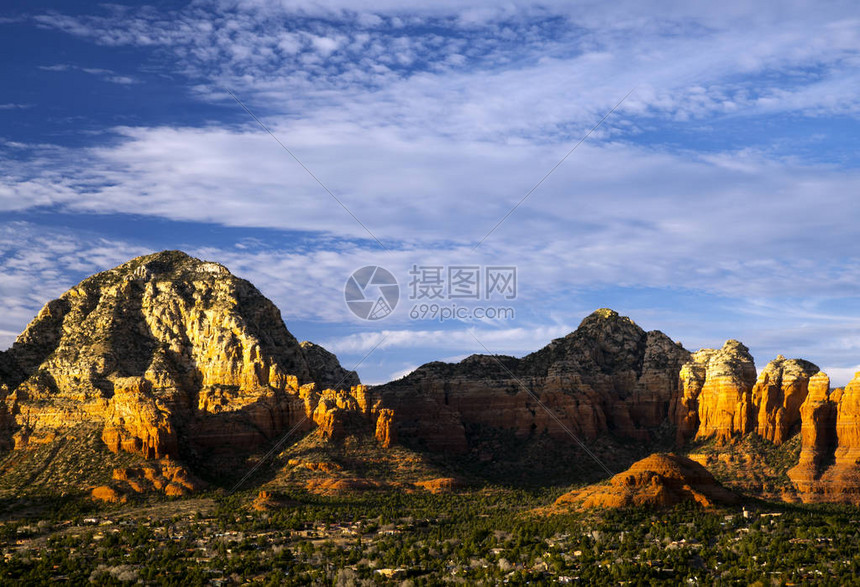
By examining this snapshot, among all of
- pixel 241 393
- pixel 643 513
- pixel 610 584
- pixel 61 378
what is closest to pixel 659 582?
pixel 610 584

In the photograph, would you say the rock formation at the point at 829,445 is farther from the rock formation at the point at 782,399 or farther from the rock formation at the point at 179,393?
the rock formation at the point at 179,393

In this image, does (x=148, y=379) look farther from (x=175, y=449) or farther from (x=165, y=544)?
(x=165, y=544)

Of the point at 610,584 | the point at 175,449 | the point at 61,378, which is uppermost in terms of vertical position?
the point at 61,378

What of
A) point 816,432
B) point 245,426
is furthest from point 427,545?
point 816,432

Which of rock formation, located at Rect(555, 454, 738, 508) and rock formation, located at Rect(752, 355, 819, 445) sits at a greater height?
rock formation, located at Rect(752, 355, 819, 445)

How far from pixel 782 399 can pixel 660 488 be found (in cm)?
6585

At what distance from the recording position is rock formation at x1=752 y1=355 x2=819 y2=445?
623 feet

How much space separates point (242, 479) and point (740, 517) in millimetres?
83636

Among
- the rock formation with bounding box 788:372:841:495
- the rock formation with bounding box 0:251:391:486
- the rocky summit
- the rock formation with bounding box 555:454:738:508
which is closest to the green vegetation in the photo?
the rock formation with bounding box 555:454:738:508

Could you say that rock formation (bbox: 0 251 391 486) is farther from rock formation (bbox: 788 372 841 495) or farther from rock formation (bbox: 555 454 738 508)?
rock formation (bbox: 788 372 841 495)

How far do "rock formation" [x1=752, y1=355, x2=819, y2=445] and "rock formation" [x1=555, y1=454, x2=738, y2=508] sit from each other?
5378 cm

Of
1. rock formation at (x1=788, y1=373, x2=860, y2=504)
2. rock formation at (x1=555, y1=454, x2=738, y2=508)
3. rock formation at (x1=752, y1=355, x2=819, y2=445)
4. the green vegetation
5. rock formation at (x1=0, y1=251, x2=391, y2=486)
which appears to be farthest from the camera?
rock formation at (x1=752, y1=355, x2=819, y2=445)

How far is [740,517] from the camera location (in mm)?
128750

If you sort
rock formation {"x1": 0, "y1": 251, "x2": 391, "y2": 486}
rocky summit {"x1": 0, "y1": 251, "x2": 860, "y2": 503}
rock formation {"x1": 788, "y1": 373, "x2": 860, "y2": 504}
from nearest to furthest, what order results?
rock formation {"x1": 788, "y1": 373, "x2": 860, "y2": 504} → rocky summit {"x1": 0, "y1": 251, "x2": 860, "y2": 503} → rock formation {"x1": 0, "y1": 251, "x2": 391, "y2": 486}
